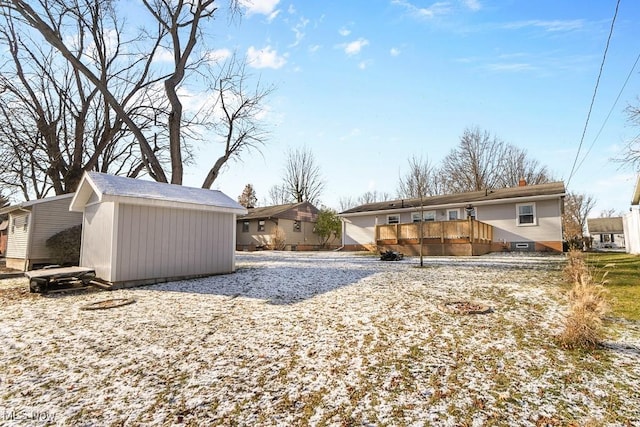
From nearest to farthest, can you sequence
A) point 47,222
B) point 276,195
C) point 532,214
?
point 47,222, point 532,214, point 276,195

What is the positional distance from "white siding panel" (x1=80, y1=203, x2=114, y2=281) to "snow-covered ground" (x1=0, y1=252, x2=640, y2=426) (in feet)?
6.82

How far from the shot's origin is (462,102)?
12750 millimetres

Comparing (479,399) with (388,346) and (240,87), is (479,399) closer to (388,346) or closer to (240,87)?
(388,346)

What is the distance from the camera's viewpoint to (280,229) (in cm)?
2566

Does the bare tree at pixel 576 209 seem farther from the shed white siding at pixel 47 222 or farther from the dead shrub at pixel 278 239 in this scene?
the shed white siding at pixel 47 222

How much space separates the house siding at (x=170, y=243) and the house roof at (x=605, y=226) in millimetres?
57969

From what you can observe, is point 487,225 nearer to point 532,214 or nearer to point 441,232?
point 532,214

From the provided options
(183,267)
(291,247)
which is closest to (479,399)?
(183,267)

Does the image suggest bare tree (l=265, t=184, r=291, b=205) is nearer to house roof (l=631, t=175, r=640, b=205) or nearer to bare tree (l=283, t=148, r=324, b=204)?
bare tree (l=283, t=148, r=324, b=204)

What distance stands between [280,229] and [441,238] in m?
13.5

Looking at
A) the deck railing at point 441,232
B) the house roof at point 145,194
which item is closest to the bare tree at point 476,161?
the deck railing at point 441,232

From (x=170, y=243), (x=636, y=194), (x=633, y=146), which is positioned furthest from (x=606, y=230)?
(x=170, y=243)

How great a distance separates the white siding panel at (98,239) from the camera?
7.91 meters

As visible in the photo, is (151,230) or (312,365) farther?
(151,230)
